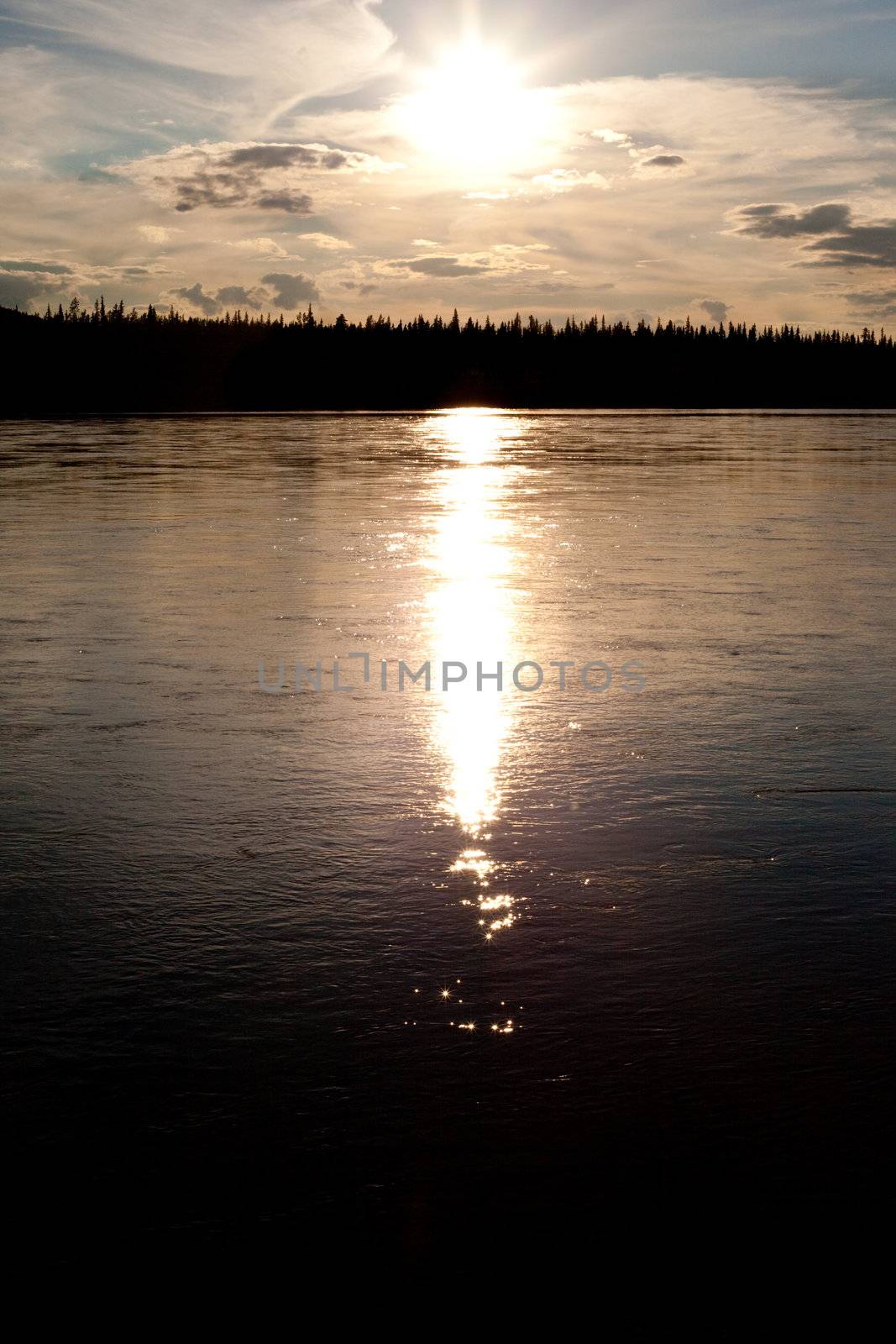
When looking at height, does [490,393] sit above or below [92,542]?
above

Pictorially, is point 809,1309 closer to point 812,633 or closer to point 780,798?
point 780,798

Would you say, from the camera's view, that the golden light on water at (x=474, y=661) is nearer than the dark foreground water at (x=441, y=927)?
No

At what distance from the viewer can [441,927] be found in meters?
4.55

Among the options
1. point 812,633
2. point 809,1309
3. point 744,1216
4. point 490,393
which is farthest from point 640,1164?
point 490,393

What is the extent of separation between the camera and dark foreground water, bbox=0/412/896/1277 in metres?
3.13

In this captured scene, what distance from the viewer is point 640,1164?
3195mm

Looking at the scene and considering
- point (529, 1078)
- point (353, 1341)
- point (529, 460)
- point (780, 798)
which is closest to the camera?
point (353, 1341)

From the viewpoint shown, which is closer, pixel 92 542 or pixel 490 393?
pixel 92 542

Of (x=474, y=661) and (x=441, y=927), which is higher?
(x=474, y=661)

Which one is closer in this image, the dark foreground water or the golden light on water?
the dark foreground water

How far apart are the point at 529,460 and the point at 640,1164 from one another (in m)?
35.9

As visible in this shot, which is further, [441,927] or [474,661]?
[474,661]

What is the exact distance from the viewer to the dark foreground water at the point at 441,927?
10.3ft

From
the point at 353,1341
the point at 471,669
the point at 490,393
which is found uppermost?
the point at 490,393
